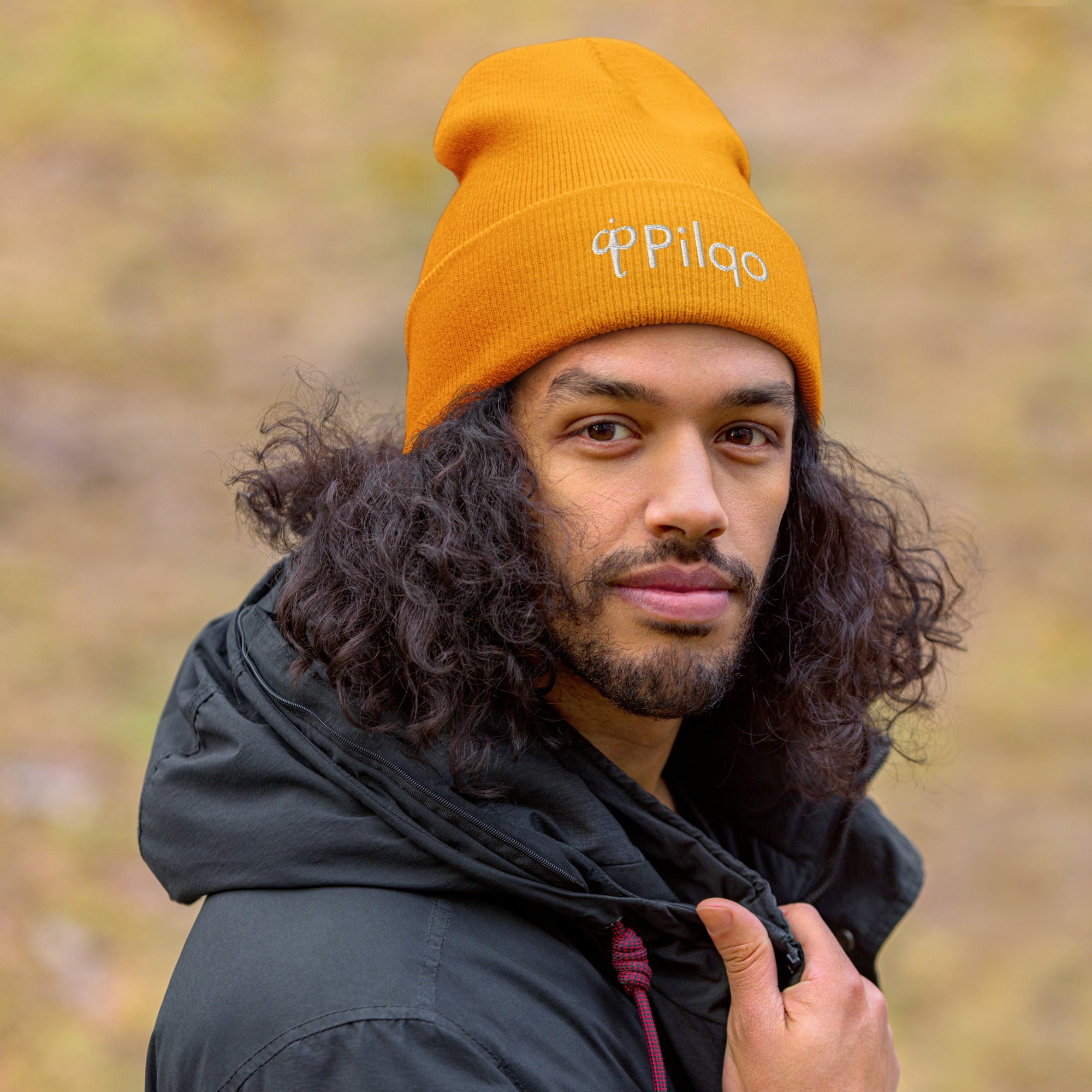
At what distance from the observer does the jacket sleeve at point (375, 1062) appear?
4.15 feet

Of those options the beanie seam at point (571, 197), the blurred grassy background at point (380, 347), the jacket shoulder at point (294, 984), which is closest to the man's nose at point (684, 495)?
the beanie seam at point (571, 197)

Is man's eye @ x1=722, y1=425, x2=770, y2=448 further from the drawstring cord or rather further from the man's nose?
the drawstring cord

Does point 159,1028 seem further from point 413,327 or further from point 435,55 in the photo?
point 435,55

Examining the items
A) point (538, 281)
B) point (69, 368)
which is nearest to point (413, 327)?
point (538, 281)

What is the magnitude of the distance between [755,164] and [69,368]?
16.2 ft

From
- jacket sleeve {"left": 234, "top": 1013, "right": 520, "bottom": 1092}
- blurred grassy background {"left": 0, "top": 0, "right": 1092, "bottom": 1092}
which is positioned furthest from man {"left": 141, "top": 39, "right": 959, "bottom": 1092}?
blurred grassy background {"left": 0, "top": 0, "right": 1092, "bottom": 1092}

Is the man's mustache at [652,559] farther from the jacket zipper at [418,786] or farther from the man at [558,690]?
the jacket zipper at [418,786]

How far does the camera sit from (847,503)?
233cm

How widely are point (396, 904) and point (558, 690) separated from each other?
508 millimetres

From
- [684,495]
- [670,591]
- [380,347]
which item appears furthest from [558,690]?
[380,347]

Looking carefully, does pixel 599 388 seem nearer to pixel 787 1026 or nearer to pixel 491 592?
pixel 491 592

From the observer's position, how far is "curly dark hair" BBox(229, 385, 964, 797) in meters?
1.65

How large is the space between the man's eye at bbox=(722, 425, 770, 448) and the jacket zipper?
793 millimetres

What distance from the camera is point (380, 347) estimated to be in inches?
264
